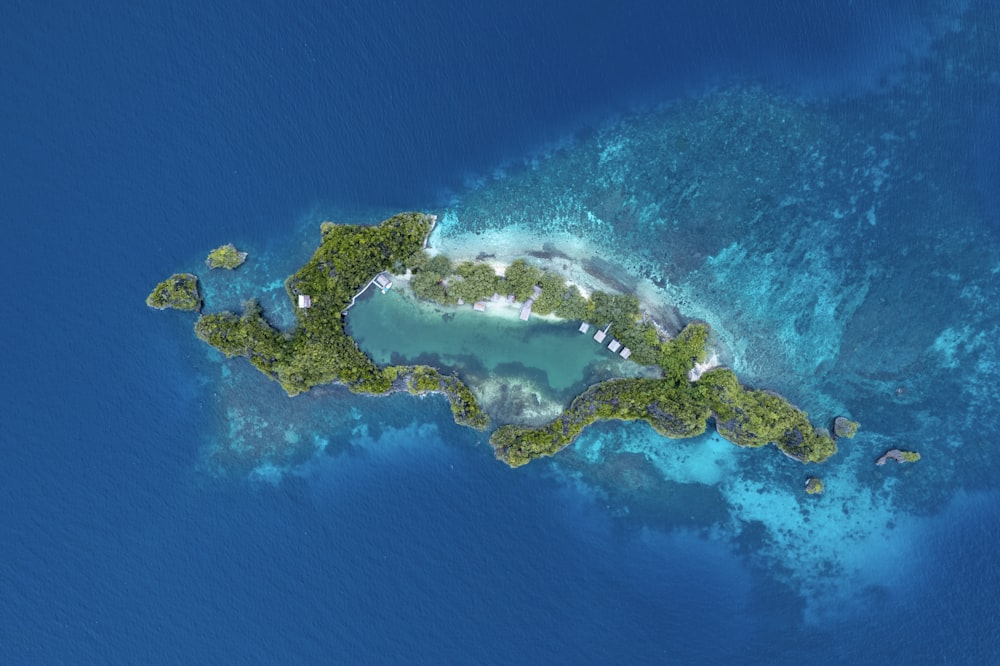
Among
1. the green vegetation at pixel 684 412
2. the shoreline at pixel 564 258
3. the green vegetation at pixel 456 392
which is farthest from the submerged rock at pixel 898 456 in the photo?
the green vegetation at pixel 456 392

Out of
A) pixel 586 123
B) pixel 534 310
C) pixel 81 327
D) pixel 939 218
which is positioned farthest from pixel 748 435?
pixel 81 327

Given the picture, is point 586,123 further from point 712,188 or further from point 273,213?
point 273,213

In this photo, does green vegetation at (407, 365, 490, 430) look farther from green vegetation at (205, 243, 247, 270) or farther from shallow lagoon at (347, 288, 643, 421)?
green vegetation at (205, 243, 247, 270)

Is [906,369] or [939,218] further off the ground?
[939,218]

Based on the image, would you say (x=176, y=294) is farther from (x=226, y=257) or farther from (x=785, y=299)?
(x=785, y=299)

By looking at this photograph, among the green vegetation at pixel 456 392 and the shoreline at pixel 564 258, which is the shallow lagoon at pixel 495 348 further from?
the shoreline at pixel 564 258

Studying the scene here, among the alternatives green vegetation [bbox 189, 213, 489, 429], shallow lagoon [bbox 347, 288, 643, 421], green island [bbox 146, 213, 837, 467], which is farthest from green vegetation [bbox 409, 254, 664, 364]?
shallow lagoon [bbox 347, 288, 643, 421]

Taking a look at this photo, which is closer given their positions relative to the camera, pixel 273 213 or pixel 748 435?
pixel 748 435
